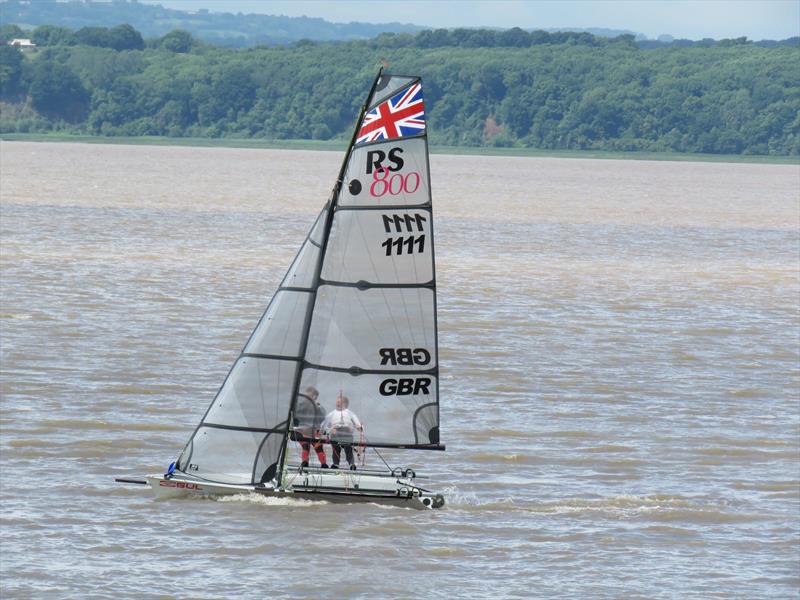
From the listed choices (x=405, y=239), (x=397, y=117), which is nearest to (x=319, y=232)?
(x=405, y=239)

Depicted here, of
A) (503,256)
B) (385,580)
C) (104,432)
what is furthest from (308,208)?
(385,580)

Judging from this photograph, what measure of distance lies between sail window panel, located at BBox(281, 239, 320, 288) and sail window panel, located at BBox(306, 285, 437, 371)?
0.81ft

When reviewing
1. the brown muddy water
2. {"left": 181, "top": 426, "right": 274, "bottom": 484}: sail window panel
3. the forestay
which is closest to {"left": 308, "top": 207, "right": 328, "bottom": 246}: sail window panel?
the forestay

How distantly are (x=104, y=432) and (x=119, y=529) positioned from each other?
19.1ft

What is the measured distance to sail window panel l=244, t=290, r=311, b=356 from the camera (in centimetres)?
2278

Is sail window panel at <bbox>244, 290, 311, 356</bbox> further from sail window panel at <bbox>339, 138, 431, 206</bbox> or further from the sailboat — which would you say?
sail window panel at <bbox>339, 138, 431, 206</bbox>

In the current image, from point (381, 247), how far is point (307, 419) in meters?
2.49

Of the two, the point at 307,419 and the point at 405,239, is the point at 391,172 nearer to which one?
the point at 405,239

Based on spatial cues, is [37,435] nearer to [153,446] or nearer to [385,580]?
[153,446]

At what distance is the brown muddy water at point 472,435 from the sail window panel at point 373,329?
6.56 ft

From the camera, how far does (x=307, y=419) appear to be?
22938mm

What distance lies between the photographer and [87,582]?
1953cm

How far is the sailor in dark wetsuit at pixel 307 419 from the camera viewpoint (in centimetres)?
2283

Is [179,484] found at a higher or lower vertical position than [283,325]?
lower
